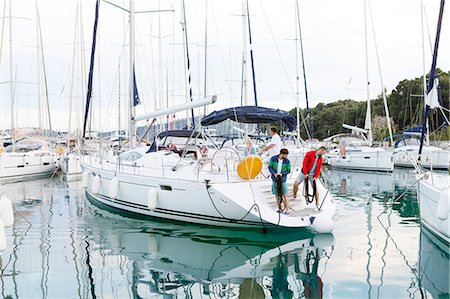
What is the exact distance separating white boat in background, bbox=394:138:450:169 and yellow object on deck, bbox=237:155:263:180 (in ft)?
45.9

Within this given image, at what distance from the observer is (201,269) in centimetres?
763

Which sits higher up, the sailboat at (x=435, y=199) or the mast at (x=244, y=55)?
the mast at (x=244, y=55)

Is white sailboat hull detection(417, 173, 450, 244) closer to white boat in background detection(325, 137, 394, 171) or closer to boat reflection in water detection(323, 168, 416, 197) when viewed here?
boat reflection in water detection(323, 168, 416, 197)

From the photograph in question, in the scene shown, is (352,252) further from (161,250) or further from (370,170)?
(370,170)

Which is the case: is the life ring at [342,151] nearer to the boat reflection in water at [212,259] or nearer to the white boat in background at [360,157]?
the white boat in background at [360,157]

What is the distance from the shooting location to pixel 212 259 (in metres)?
8.21

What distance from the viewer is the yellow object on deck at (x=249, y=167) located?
1011cm

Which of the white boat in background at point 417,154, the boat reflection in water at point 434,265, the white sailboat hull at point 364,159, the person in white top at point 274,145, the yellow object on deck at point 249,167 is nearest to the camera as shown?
the boat reflection in water at point 434,265

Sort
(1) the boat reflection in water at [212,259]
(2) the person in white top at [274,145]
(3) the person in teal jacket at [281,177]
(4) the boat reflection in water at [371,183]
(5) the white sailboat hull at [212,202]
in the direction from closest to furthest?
1. (1) the boat reflection in water at [212,259]
2. (5) the white sailboat hull at [212,202]
3. (3) the person in teal jacket at [281,177]
4. (2) the person in white top at [274,145]
5. (4) the boat reflection in water at [371,183]

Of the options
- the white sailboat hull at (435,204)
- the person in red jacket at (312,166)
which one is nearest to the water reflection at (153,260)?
the person in red jacket at (312,166)

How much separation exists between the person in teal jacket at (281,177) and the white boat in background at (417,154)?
1398cm

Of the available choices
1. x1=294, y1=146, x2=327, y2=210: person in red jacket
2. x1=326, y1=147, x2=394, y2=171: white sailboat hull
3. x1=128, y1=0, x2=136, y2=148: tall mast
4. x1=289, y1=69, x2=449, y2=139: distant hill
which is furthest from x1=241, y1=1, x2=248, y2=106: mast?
x1=289, y1=69, x2=449, y2=139: distant hill

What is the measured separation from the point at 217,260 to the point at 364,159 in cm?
2157

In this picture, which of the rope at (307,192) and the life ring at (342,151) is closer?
the rope at (307,192)
